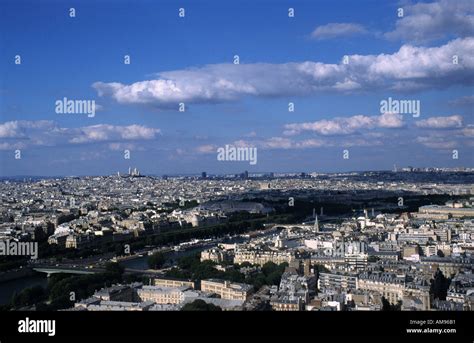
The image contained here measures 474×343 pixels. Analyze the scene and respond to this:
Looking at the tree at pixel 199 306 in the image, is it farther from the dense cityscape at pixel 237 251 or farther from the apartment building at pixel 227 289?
the apartment building at pixel 227 289

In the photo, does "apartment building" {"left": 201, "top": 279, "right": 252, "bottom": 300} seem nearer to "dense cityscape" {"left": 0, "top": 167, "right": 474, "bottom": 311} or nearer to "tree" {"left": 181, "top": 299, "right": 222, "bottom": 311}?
"dense cityscape" {"left": 0, "top": 167, "right": 474, "bottom": 311}

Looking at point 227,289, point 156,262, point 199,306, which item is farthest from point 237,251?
point 199,306

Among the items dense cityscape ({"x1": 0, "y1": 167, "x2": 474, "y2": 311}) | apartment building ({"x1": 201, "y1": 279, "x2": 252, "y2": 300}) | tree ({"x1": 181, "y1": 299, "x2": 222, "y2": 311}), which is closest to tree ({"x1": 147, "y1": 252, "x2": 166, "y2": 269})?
dense cityscape ({"x1": 0, "y1": 167, "x2": 474, "y2": 311})

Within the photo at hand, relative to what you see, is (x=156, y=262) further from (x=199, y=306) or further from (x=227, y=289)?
(x=199, y=306)

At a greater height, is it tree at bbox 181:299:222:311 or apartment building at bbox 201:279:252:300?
tree at bbox 181:299:222:311

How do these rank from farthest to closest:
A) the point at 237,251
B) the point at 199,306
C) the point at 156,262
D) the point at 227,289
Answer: the point at 237,251
the point at 156,262
the point at 227,289
the point at 199,306

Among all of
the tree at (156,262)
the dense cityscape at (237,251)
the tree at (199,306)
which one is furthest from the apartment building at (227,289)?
the tree at (156,262)
